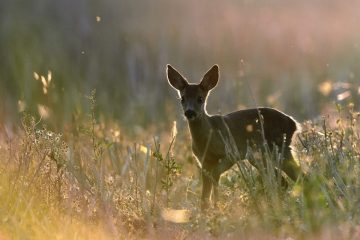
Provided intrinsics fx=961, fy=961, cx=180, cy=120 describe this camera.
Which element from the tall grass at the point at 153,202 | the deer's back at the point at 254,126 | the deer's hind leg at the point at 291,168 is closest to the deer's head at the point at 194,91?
the deer's back at the point at 254,126

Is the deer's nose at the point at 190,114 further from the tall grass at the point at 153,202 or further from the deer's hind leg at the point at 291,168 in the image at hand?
the tall grass at the point at 153,202

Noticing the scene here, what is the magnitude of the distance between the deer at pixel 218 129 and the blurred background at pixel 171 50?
119 inches

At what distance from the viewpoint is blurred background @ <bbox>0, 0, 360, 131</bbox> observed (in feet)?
46.5

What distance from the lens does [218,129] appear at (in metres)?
9.44

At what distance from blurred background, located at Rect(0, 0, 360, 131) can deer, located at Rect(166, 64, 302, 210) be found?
303 centimetres

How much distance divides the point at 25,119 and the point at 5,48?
889 centimetres

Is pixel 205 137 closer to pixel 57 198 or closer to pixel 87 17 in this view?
pixel 57 198

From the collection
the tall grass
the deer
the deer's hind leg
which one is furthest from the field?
the deer's hind leg

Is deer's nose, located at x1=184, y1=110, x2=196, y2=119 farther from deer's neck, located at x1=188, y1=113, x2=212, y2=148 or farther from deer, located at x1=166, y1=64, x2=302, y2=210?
deer's neck, located at x1=188, y1=113, x2=212, y2=148

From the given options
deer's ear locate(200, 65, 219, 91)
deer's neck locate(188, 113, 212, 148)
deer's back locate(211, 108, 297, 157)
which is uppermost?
deer's ear locate(200, 65, 219, 91)

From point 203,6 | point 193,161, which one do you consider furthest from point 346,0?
point 193,161

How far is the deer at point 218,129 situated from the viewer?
9.05 m

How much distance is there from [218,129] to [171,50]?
8007 millimetres

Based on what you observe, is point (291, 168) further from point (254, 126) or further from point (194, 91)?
point (194, 91)
